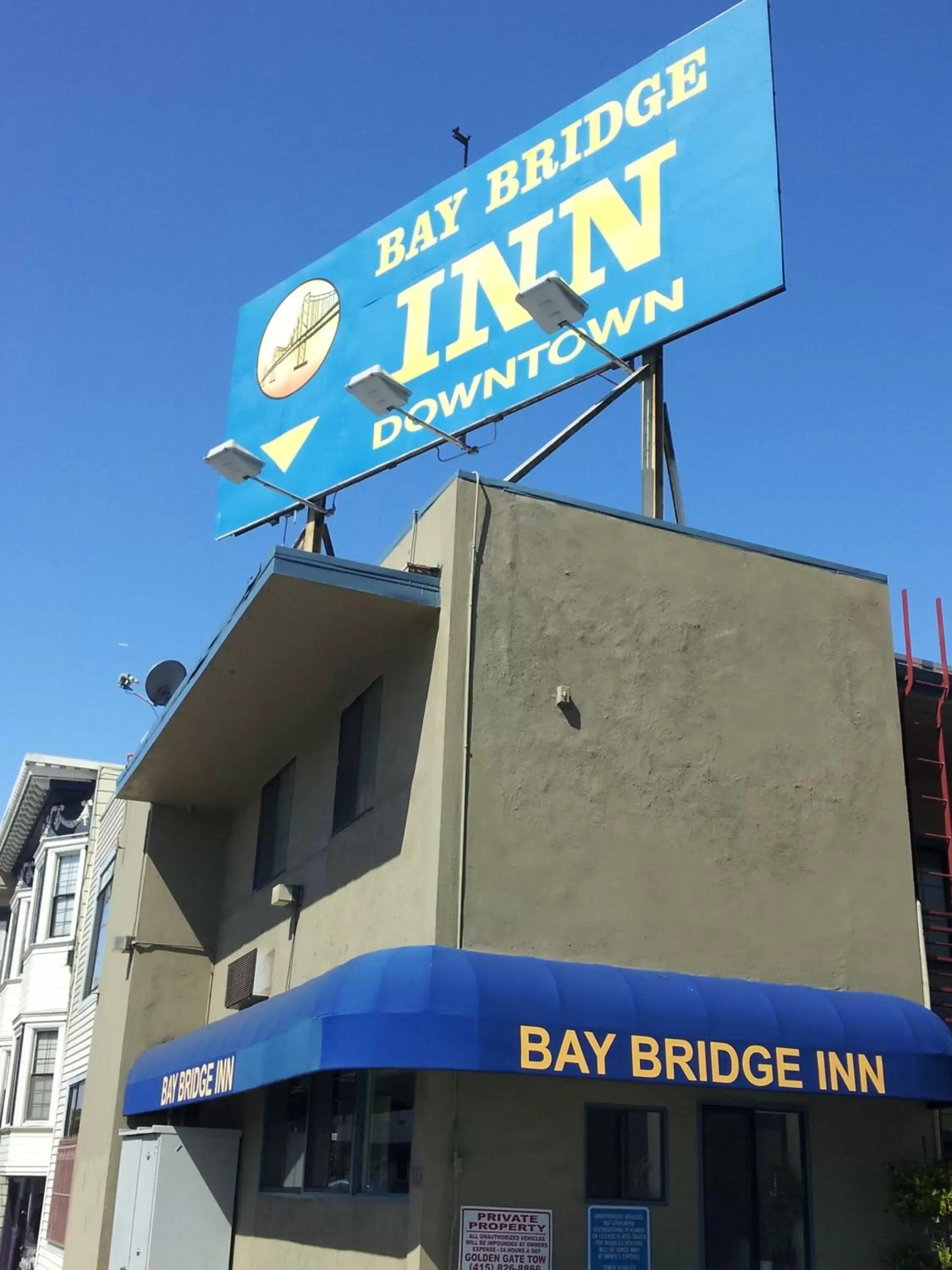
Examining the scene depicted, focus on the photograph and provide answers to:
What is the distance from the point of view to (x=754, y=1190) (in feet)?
32.1

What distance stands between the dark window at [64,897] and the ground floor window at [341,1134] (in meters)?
18.3

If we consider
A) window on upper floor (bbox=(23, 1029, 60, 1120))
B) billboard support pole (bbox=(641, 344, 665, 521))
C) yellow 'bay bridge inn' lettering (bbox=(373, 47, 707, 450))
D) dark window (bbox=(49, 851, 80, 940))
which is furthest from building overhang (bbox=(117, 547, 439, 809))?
window on upper floor (bbox=(23, 1029, 60, 1120))

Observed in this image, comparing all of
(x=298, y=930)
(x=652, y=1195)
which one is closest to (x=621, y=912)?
(x=652, y=1195)

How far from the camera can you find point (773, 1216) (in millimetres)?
9789

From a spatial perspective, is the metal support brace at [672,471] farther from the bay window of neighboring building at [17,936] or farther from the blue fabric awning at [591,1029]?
the bay window of neighboring building at [17,936]

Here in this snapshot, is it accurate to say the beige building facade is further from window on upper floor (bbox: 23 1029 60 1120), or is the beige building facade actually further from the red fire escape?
window on upper floor (bbox: 23 1029 60 1120)

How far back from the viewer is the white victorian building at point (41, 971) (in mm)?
27359

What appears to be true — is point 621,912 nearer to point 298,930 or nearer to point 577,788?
point 577,788

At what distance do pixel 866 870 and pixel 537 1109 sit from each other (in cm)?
361

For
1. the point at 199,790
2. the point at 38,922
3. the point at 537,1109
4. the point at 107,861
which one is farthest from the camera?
the point at 38,922

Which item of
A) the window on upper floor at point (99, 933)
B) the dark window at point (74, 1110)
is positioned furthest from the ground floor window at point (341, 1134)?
the dark window at point (74, 1110)

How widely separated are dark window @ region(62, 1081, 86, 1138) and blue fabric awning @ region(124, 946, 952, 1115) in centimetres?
1146

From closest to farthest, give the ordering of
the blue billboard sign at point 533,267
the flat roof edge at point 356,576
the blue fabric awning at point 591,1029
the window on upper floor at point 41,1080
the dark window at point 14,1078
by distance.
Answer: the blue fabric awning at point 591,1029 → the flat roof edge at point 356,576 → the blue billboard sign at point 533,267 → the window on upper floor at point 41,1080 → the dark window at point 14,1078

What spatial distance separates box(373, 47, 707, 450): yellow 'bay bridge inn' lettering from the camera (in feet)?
44.7
